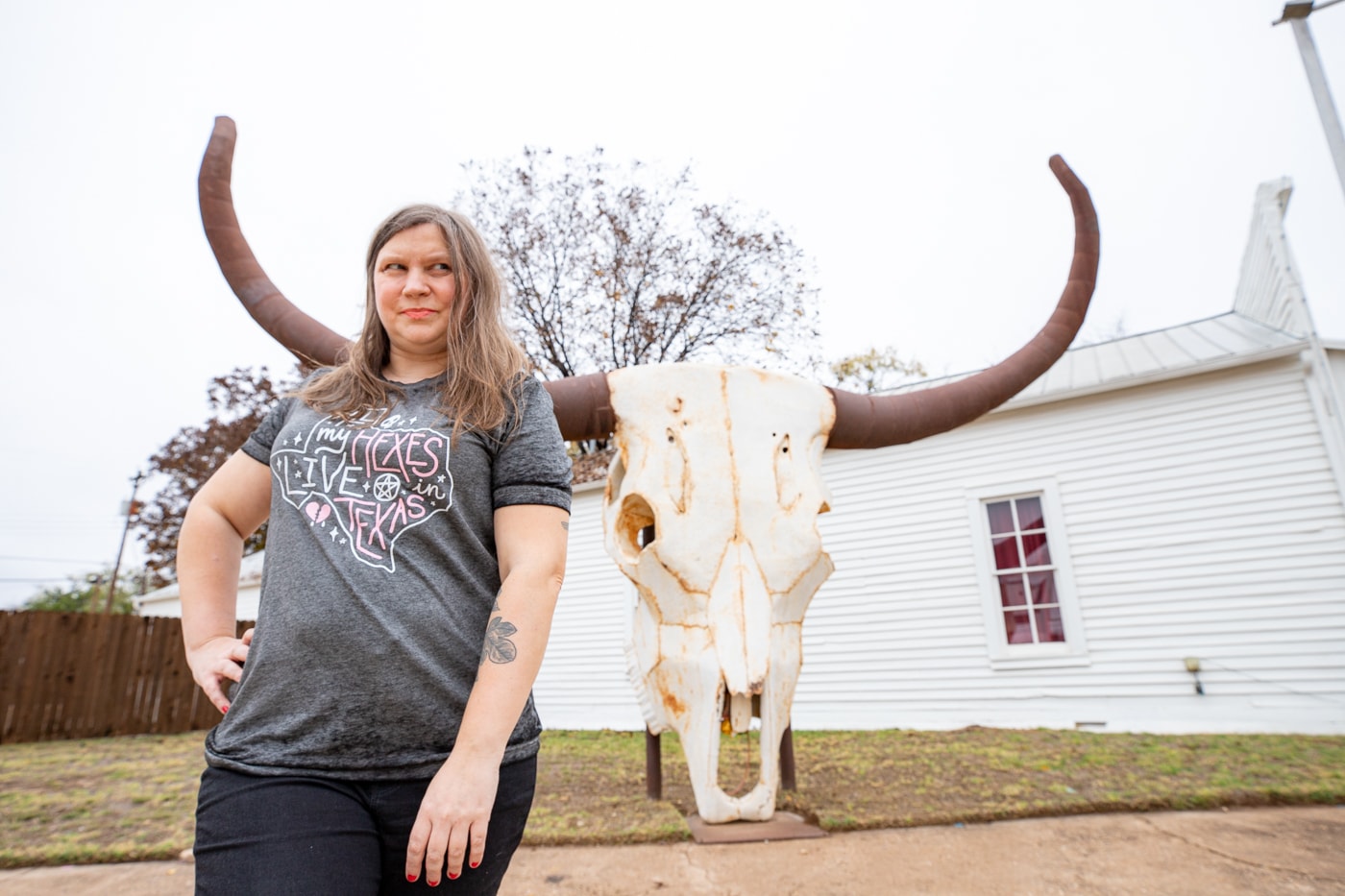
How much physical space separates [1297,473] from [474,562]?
8.74 meters

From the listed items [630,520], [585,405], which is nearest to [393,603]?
[630,520]

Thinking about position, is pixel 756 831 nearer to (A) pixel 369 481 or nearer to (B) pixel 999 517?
(A) pixel 369 481

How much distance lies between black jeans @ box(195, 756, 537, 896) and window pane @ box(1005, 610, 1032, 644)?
8.42 meters

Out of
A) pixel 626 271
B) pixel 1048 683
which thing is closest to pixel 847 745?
pixel 1048 683

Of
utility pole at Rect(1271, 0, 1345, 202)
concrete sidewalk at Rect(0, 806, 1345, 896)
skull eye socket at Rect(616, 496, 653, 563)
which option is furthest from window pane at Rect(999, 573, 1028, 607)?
skull eye socket at Rect(616, 496, 653, 563)

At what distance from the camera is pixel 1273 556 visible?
24.2 ft

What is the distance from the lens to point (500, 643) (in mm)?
1180

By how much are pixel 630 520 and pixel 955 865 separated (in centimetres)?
183

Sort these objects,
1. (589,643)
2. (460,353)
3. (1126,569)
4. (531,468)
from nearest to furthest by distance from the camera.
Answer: (531,468) < (460,353) < (1126,569) < (589,643)

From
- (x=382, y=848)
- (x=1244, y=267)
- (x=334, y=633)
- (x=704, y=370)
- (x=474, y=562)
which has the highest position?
(x=1244, y=267)

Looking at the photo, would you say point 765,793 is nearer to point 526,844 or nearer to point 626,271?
point 526,844

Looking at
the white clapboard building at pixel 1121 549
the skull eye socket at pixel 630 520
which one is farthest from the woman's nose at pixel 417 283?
the white clapboard building at pixel 1121 549

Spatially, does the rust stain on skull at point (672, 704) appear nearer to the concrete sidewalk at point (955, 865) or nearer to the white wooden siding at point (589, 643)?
the concrete sidewalk at point (955, 865)

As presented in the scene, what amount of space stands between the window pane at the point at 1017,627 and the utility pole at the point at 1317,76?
15.7 feet
